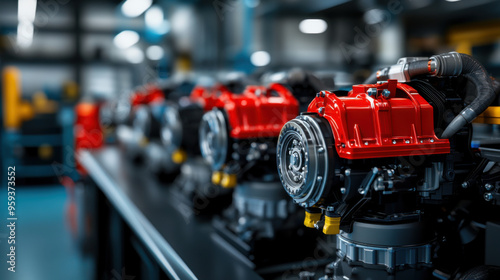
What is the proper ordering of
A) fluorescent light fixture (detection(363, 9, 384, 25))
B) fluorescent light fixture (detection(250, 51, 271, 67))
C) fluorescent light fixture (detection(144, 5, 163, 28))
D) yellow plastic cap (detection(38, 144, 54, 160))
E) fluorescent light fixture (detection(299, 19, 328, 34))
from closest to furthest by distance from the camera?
1. fluorescent light fixture (detection(363, 9, 384, 25))
2. fluorescent light fixture (detection(299, 19, 328, 34))
3. fluorescent light fixture (detection(250, 51, 271, 67))
4. fluorescent light fixture (detection(144, 5, 163, 28))
5. yellow plastic cap (detection(38, 144, 54, 160))

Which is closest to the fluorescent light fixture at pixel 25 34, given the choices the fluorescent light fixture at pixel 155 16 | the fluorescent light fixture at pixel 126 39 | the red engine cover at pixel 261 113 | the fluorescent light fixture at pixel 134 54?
the fluorescent light fixture at pixel 126 39

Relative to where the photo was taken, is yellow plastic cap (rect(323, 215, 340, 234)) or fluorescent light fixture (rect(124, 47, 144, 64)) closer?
yellow plastic cap (rect(323, 215, 340, 234))

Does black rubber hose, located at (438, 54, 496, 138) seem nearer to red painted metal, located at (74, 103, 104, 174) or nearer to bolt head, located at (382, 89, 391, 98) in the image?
bolt head, located at (382, 89, 391, 98)

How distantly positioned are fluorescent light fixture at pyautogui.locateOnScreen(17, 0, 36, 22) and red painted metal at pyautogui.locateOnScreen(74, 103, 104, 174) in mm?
1475

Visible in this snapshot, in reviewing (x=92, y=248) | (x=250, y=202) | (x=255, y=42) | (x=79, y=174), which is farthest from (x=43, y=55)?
(x=250, y=202)

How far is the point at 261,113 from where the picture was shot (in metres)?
1.36

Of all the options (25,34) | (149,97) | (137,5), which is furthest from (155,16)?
(25,34)

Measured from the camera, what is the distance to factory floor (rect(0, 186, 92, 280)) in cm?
310

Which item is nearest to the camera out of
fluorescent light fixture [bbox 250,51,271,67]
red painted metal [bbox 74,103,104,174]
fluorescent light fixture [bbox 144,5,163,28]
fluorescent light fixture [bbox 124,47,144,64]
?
fluorescent light fixture [bbox 250,51,271,67]

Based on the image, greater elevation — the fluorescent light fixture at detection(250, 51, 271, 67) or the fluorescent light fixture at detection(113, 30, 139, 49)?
the fluorescent light fixture at detection(113, 30, 139, 49)

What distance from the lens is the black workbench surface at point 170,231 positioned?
1.18 m

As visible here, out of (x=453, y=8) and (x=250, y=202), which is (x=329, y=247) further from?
(x=453, y=8)

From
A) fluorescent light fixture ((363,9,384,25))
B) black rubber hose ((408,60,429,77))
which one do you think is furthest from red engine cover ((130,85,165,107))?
black rubber hose ((408,60,429,77))

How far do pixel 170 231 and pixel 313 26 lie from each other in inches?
66.3
